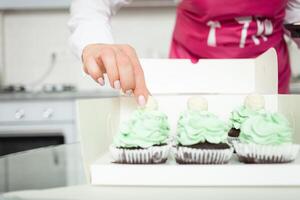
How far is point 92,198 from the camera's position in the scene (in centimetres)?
60

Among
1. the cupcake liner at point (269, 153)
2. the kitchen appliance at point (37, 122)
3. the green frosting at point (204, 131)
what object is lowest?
the kitchen appliance at point (37, 122)

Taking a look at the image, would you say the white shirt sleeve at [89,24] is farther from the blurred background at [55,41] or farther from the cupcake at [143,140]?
the blurred background at [55,41]

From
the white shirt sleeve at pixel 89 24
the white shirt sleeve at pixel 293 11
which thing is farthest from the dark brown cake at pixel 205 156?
the white shirt sleeve at pixel 293 11

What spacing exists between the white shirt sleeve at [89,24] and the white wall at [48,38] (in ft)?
5.69

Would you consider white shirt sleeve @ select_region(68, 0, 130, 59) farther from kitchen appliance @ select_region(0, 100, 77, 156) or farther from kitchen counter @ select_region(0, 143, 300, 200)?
kitchen appliance @ select_region(0, 100, 77, 156)

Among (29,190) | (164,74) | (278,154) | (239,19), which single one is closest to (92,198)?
(29,190)

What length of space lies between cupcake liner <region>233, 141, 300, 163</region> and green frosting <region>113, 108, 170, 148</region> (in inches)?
5.1

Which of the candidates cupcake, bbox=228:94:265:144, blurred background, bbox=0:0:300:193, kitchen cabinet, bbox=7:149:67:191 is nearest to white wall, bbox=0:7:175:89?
blurred background, bbox=0:0:300:193

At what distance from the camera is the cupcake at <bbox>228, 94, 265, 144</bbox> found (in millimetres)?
807

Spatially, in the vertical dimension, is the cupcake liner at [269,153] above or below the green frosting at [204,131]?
below

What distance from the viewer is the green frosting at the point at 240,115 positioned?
0.80 meters

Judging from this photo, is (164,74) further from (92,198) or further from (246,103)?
(92,198)

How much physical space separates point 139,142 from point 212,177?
0.15 meters

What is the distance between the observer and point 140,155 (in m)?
0.73
